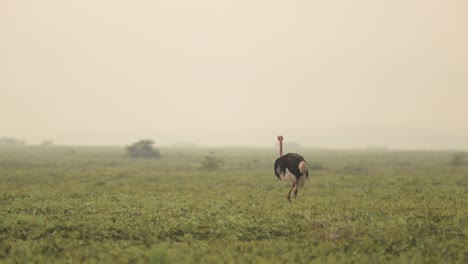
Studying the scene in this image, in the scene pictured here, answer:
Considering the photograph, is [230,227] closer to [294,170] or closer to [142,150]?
[294,170]

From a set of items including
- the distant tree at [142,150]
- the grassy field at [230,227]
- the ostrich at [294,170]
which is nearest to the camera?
the grassy field at [230,227]

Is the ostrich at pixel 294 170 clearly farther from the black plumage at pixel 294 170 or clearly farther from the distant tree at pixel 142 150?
the distant tree at pixel 142 150

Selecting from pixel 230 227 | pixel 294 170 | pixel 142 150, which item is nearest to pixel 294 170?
pixel 294 170

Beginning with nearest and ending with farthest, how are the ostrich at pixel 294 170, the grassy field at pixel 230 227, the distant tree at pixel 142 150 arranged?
the grassy field at pixel 230 227 < the ostrich at pixel 294 170 < the distant tree at pixel 142 150

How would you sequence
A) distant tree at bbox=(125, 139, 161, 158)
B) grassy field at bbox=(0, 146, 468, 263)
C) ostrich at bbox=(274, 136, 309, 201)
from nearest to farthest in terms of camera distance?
grassy field at bbox=(0, 146, 468, 263)
ostrich at bbox=(274, 136, 309, 201)
distant tree at bbox=(125, 139, 161, 158)

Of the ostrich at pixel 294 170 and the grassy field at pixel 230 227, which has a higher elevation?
the ostrich at pixel 294 170

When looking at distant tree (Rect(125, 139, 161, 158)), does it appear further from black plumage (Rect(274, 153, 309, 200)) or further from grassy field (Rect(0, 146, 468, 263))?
black plumage (Rect(274, 153, 309, 200))

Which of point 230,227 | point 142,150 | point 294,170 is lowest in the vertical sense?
point 230,227

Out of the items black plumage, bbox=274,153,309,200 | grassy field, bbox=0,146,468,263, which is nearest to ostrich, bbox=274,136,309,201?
black plumage, bbox=274,153,309,200

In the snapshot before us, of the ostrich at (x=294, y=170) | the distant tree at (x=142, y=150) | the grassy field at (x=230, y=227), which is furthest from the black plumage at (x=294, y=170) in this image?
the distant tree at (x=142, y=150)

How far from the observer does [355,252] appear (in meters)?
10.6

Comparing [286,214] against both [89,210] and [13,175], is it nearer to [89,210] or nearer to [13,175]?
[89,210]

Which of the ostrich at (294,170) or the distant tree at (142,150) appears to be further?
the distant tree at (142,150)

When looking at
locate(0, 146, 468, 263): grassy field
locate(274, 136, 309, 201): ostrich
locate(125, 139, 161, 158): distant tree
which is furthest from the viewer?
locate(125, 139, 161, 158): distant tree
